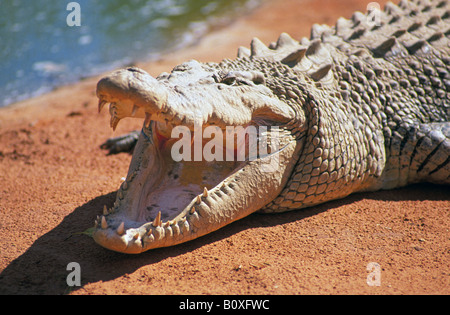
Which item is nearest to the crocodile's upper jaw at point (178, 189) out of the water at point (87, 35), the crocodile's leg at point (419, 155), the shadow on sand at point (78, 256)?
the shadow on sand at point (78, 256)

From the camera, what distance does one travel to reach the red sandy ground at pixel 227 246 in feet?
9.96

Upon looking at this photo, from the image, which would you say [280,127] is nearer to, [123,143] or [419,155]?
[419,155]

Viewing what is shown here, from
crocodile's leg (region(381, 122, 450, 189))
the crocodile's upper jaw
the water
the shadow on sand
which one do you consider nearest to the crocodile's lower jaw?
the crocodile's upper jaw

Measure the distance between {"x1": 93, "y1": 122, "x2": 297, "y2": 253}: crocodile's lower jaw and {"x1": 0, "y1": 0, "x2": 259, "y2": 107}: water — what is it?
18.6 feet

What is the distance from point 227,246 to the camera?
346 cm

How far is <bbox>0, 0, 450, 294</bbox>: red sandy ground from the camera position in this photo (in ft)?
9.96

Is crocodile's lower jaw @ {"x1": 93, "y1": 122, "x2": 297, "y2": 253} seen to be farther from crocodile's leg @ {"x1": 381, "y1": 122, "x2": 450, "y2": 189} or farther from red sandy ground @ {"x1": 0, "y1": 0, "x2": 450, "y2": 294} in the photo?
crocodile's leg @ {"x1": 381, "y1": 122, "x2": 450, "y2": 189}

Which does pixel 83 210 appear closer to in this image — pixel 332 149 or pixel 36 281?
pixel 36 281

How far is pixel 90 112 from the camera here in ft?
22.5

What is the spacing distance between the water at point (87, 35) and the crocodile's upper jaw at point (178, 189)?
5.66 metres
